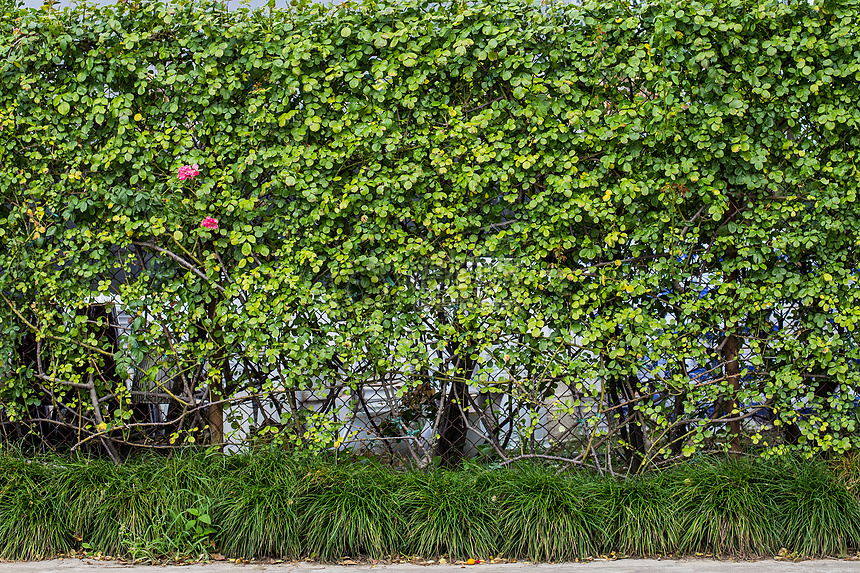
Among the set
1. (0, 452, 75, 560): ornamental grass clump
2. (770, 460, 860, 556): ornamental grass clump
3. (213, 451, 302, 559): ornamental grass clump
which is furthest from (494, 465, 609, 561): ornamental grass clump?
(0, 452, 75, 560): ornamental grass clump

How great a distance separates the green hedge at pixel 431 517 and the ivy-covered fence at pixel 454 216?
0.34 metres

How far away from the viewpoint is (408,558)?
3.38 meters

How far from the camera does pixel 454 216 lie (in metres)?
3.61

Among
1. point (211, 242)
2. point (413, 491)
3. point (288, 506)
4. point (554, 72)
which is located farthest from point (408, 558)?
point (554, 72)

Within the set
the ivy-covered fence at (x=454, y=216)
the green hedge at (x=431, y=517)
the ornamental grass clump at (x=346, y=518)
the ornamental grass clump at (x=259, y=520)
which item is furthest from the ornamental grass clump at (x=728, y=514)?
the ornamental grass clump at (x=259, y=520)

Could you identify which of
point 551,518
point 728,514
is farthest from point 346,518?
point 728,514

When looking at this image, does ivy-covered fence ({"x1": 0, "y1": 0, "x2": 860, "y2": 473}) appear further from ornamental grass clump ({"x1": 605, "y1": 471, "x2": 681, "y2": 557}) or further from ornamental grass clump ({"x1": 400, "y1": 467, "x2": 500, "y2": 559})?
ornamental grass clump ({"x1": 400, "y1": 467, "x2": 500, "y2": 559})

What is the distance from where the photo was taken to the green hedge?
3.36m

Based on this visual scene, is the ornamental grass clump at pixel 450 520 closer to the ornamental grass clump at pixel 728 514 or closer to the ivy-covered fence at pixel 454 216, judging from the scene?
the ivy-covered fence at pixel 454 216

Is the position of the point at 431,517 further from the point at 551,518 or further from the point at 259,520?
the point at 259,520

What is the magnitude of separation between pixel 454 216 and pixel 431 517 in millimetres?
1593

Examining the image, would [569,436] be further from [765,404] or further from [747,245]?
[747,245]

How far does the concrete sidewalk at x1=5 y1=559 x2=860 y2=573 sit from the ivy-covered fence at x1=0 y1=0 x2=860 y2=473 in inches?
24.9

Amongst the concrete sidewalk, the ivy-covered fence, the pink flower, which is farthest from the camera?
the pink flower
